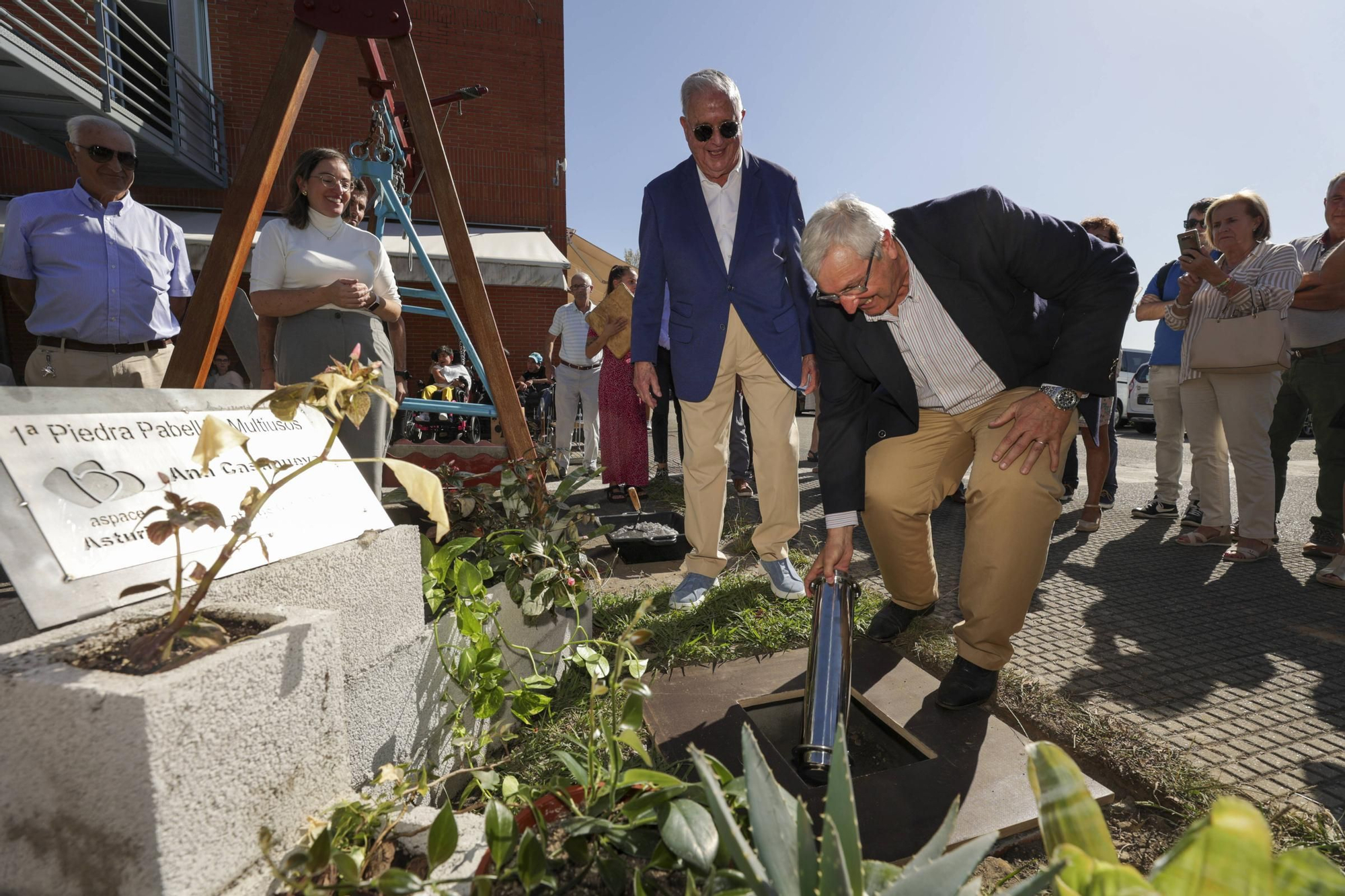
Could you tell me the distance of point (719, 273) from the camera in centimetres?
263

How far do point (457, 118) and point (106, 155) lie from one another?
8.68 meters

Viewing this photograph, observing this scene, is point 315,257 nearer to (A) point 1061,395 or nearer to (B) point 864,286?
(B) point 864,286

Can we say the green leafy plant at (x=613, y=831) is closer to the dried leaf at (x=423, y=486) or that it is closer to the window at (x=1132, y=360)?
the dried leaf at (x=423, y=486)

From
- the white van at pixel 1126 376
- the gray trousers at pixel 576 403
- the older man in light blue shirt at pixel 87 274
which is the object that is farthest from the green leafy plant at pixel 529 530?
the white van at pixel 1126 376

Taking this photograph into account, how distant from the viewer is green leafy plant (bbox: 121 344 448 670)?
0.81 meters

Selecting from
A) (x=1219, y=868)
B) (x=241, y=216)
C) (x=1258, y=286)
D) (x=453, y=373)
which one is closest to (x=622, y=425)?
(x=241, y=216)

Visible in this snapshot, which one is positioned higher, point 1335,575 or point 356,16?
point 356,16

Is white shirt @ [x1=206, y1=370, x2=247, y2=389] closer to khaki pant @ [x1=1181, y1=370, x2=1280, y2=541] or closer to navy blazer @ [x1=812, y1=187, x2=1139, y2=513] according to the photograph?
Answer: navy blazer @ [x1=812, y1=187, x2=1139, y2=513]

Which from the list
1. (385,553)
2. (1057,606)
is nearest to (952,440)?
(1057,606)

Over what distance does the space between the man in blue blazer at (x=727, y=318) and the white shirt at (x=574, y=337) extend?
2.66 meters

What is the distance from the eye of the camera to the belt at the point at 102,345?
2633mm

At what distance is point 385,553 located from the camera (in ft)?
4.26

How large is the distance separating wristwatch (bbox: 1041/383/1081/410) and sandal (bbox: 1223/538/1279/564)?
6.91 ft

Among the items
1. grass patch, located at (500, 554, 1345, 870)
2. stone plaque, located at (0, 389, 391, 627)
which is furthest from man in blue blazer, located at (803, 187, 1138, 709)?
stone plaque, located at (0, 389, 391, 627)
